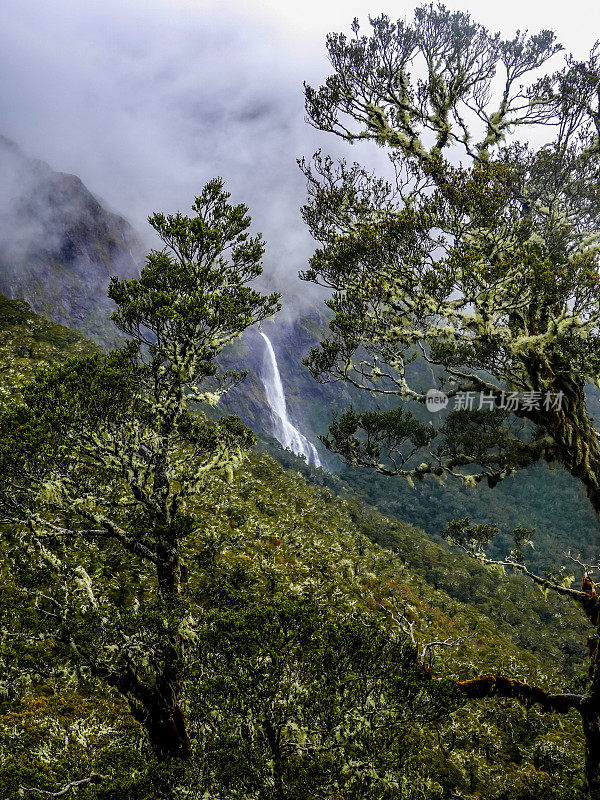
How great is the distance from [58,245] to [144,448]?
543 ft

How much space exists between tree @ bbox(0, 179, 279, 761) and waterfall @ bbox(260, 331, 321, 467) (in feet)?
313

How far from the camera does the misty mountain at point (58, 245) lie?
128 meters

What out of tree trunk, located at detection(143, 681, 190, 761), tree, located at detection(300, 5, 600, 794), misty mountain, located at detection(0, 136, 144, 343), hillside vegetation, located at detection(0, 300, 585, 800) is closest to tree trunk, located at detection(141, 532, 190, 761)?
tree trunk, located at detection(143, 681, 190, 761)

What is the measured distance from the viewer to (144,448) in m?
8.39

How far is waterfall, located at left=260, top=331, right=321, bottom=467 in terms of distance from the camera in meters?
123

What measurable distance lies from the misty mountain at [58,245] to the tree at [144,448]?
115 metres

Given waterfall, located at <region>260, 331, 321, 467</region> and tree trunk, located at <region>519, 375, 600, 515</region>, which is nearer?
tree trunk, located at <region>519, 375, 600, 515</region>

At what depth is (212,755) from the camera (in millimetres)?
6062
